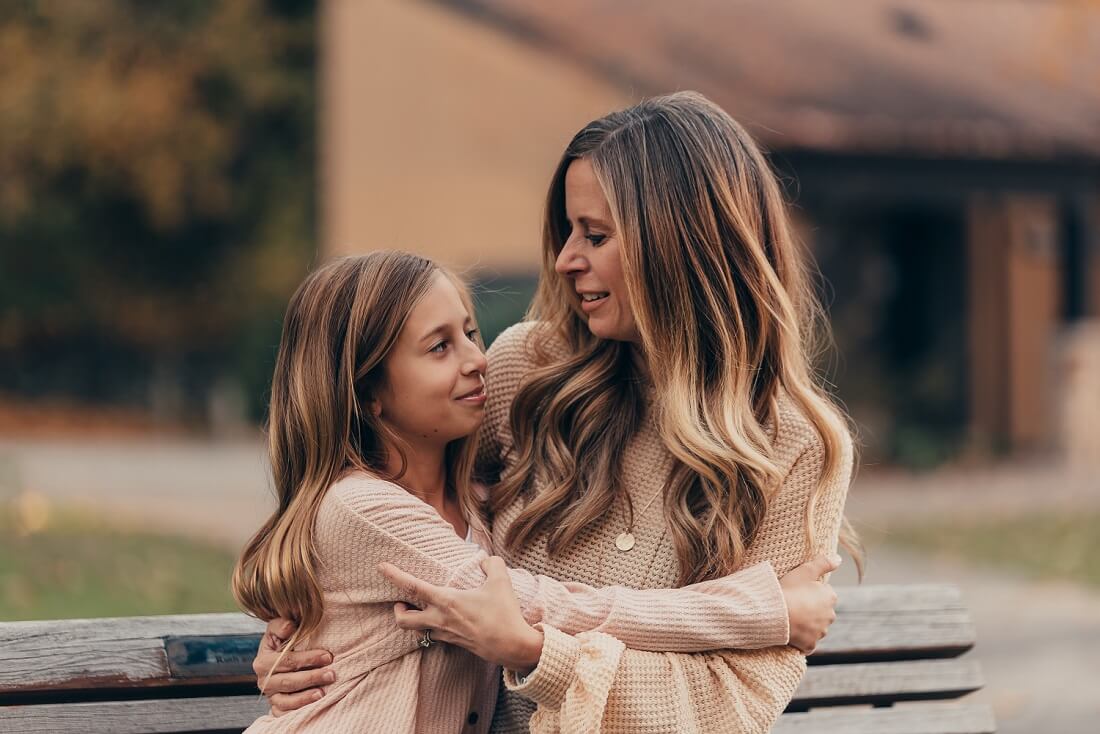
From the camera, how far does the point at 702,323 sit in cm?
279

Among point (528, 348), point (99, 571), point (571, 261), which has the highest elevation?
point (571, 261)

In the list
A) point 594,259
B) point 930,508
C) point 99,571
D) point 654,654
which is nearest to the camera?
point 654,654

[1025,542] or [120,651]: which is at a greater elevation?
[120,651]

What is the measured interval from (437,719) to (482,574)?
1.01ft

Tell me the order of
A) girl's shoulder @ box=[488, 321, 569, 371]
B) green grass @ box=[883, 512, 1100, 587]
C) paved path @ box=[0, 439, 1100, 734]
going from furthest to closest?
green grass @ box=[883, 512, 1100, 587]
paved path @ box=[0, 439, 1100, 734]
girl's shoulder @ box=[488, 321, 569, 371]

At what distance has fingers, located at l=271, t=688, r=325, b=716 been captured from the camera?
259 cm

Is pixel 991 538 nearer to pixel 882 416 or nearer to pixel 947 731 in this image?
pixel 882 416

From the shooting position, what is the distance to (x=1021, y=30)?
53.8 ft

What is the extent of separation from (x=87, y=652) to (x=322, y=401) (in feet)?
2.32

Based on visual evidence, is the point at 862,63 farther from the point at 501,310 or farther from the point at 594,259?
the point at 594,259

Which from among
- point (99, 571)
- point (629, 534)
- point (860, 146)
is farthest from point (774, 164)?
point (629, 534)

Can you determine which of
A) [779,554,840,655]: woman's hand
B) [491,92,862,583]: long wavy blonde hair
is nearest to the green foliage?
[491,92,862,583]: long wavy blonde hair

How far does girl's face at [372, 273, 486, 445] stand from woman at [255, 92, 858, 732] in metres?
0.24

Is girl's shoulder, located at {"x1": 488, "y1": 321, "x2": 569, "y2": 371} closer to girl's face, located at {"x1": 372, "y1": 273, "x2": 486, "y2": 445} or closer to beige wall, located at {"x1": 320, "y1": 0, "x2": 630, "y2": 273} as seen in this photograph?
girl's face, located at {"x1": 372, "y1": 273, "x2": 486, "y2": 445}
